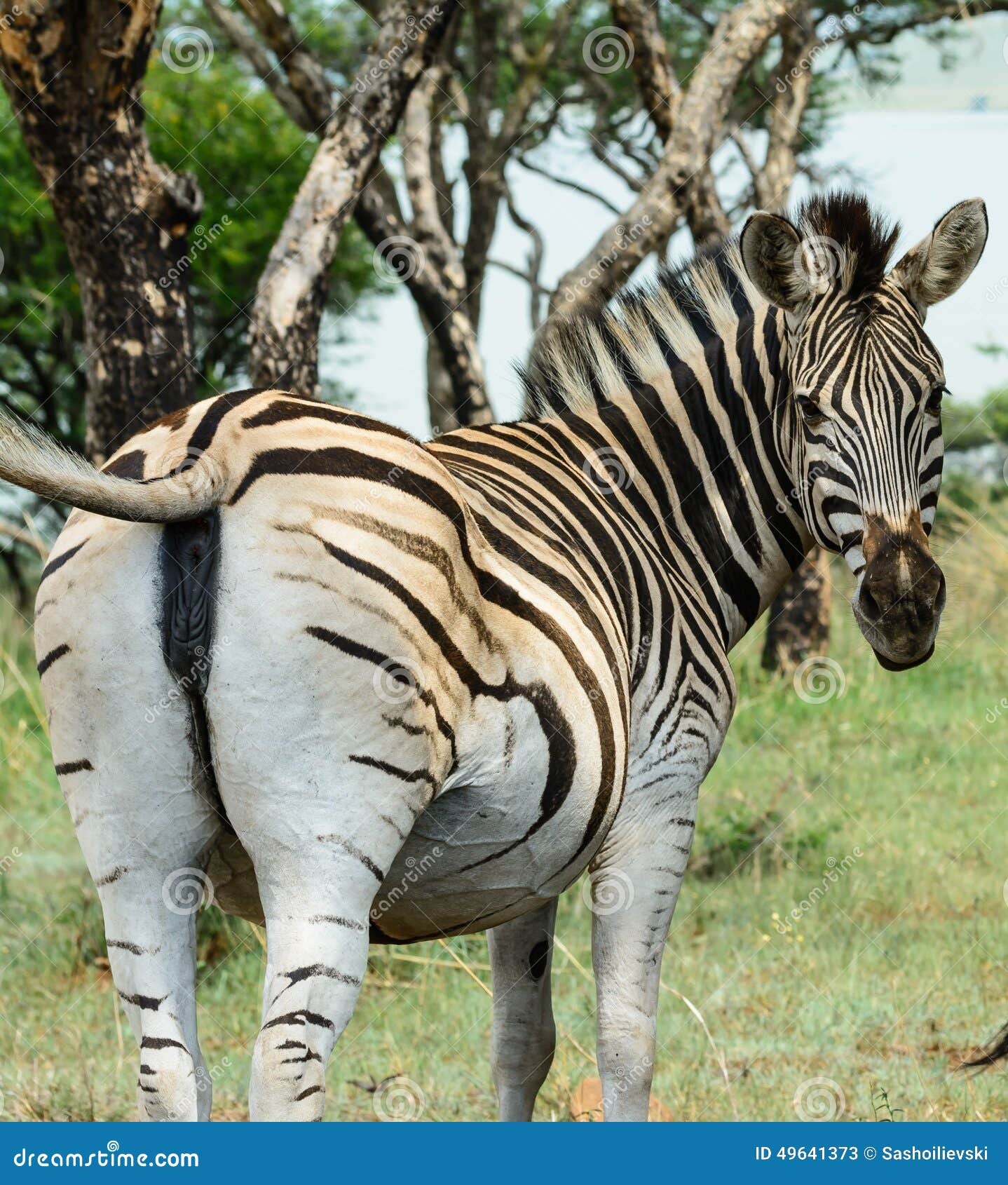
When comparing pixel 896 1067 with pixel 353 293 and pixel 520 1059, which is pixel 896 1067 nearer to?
pixel 520 1059

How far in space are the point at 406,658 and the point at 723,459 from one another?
1.96 meters

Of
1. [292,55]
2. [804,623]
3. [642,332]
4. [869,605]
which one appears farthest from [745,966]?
[292,55]

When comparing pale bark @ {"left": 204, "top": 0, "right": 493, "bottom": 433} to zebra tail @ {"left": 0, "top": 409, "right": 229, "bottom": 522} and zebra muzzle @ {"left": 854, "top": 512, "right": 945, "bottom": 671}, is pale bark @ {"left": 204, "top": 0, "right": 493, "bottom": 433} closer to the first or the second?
zebra muzzle @ {"left": 854, "top": 512, "right": 945, "bottom": 671}

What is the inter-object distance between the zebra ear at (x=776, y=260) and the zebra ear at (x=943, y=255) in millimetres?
300

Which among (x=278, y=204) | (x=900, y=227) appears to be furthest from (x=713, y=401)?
(x=278, y=204)

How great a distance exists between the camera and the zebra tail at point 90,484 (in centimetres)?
247

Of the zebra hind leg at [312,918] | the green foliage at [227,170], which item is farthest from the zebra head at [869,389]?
the green foliage at [227,170]

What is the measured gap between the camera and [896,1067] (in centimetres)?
513

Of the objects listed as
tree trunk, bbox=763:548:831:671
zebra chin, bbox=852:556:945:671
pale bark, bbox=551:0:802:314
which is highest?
pale bark, bbox=551:0:802:314

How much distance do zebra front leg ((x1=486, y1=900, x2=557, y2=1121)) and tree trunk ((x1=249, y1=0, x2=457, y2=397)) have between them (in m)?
3.40

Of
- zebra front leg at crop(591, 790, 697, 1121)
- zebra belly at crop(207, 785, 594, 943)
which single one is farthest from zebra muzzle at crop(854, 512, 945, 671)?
zebra belly at crop(207, 785, 594, 943)

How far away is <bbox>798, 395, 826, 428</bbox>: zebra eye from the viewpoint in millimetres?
3748

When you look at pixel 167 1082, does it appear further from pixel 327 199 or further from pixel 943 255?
pixel 327 199

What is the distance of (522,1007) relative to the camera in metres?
4.15
